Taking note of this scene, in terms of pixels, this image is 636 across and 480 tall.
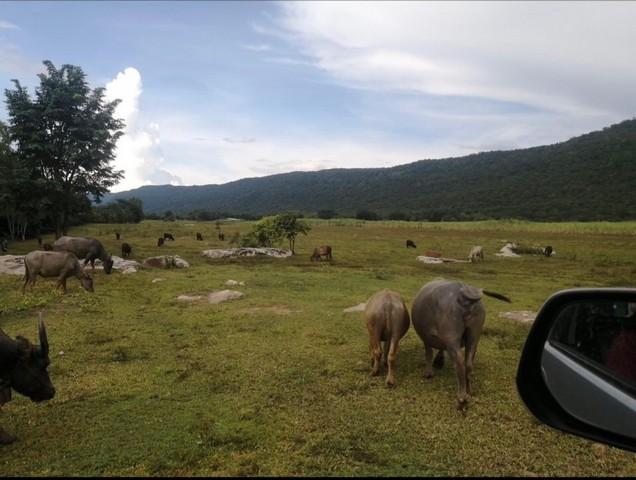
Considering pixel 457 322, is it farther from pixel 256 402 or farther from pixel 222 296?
pixel 222 296

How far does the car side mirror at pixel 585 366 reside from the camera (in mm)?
2531

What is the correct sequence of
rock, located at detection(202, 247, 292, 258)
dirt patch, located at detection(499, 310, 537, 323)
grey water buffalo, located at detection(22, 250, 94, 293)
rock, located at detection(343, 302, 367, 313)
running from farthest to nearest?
rock, located at detection(202, 247, 292, 258), grey water buffalo, located at detection(22, 250, 94, 293), rock, located at detection(343, 302, 367, 313), dirt patch, located at detection(499, 310, 537, 323)

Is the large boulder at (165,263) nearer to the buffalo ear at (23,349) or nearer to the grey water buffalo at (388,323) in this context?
the grey water buffalo at (388,323)

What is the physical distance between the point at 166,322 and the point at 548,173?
120 m

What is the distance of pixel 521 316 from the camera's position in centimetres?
1288

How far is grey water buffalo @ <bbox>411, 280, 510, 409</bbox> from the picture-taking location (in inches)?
272

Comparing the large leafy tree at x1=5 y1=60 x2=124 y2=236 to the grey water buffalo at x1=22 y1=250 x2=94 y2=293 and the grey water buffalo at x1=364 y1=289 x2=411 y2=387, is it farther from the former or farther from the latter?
the grey water buffalo at x1=364 y1=289 x2=411 y2=387

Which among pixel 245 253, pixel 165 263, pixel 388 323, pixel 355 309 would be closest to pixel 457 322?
pixel 388 323

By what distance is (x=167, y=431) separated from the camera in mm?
6035

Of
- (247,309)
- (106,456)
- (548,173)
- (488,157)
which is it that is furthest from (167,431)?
(488,157)

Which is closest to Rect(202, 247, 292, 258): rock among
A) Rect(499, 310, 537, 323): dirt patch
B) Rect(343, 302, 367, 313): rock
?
Rect(343, 302, 367, 313): rock

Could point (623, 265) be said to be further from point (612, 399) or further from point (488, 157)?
point (488, 157)

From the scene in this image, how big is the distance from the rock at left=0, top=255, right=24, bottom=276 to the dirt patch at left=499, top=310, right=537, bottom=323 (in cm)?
1850

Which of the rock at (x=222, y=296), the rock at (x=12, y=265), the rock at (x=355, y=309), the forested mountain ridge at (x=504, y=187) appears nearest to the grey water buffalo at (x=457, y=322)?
the rock at (x=355, y=309)
